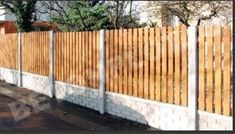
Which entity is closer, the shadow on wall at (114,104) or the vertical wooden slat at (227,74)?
the vertical wooden slat at (227,74)

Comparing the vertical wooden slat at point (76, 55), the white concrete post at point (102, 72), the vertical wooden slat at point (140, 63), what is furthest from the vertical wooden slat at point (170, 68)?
the vertical wooden slat at point (76, 55)

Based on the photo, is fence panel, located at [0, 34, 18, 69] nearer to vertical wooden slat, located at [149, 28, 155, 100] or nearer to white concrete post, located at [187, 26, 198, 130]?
vertical wooden slat, located at [149, 28, 155, 100]

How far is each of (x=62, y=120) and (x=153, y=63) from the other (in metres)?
2.36

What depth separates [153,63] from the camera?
7391 mm

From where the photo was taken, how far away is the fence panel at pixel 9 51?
47.6 feet

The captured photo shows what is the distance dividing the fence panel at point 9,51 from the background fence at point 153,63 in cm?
393

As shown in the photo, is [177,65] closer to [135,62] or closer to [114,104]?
[135,62]

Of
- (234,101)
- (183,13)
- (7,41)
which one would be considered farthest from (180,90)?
(7,41)

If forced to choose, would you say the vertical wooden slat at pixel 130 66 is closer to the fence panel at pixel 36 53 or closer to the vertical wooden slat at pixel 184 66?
the vertical wooden slat at pixel 184 66

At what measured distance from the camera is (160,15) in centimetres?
1495

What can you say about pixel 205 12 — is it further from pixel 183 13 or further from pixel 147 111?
pixel 147 111

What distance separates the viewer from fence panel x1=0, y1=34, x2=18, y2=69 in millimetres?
14516

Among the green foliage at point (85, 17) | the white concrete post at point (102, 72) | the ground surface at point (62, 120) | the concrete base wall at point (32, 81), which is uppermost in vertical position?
the green foliage at point (85, 17)

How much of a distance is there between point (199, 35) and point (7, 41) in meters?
10.6
